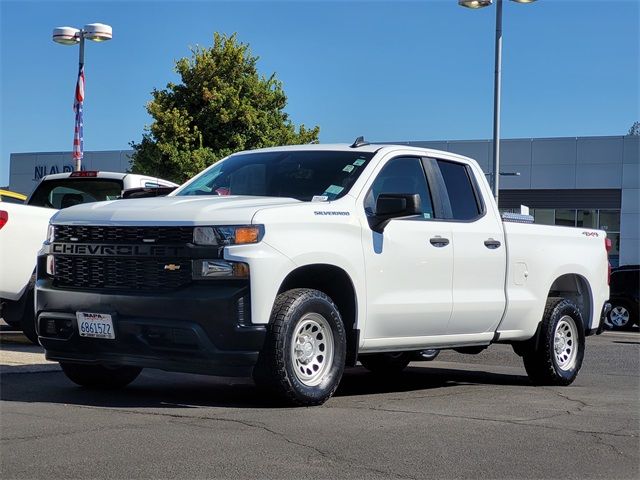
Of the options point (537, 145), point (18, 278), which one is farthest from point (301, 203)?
point (537, 145)

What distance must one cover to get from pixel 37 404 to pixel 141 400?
0.77 metres

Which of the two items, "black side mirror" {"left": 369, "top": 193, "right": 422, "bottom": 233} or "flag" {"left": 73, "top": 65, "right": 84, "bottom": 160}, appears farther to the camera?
"flag" {"left": 73, "top": 65, "right": 84, "bottom": 160}

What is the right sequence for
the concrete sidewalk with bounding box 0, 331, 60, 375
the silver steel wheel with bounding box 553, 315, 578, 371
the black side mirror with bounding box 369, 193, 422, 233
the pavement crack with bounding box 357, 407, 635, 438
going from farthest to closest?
the silver steel wheel with bounding box 553, 315, 578, 371 < the concrete sidewalk with bounding box 0, 331, 60, 375 < the black side mirror with bounding box 369, 193, 422, 233 < the pavement crack with bounding box 357, 407, 635, 438

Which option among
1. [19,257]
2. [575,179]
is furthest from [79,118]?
[575,179]

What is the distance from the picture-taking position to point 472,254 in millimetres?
8961

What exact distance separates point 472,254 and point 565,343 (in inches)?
73.0

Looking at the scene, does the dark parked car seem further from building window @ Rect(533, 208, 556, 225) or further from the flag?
building window @ Rect(533, 208, 556, 225)

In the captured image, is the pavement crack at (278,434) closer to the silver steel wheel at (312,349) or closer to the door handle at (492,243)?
the silver steel wheel at (312,349)

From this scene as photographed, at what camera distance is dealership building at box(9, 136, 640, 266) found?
44.4 meters

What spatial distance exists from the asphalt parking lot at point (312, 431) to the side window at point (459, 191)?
5.06ft

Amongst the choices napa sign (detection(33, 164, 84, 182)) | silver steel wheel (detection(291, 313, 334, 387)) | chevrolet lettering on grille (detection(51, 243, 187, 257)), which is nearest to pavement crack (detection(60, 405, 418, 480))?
silver steel wheel (detection(291, 313, 334, 387))

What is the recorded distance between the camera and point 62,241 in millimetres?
7785

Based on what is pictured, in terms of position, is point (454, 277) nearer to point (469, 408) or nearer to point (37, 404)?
point (469, 408)

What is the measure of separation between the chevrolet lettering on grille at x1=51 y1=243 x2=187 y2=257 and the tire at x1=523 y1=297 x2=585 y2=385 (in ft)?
13.4
